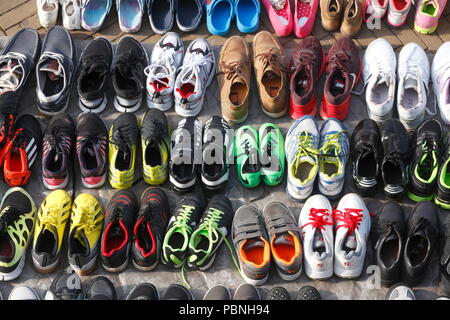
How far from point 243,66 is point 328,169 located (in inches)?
39.4

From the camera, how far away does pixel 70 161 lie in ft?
13.5

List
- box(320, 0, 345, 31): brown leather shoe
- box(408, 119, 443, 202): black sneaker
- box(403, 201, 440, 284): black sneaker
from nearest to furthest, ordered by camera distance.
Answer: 1. box(403, 201, 440, 284): black sneaker
2. box(408, 119, 443, 202): black sneaker
3. box(320, 0, 345, 31): brown leather shoe

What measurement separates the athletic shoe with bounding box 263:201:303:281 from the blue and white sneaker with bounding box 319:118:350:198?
31cm

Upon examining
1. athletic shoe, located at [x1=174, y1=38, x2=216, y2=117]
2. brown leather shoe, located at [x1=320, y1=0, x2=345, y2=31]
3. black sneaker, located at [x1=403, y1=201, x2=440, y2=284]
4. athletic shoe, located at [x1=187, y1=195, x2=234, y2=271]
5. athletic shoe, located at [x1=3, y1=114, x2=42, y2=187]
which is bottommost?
black sneaker, located at [x1=403, y1=201, x2=440, y2=284]

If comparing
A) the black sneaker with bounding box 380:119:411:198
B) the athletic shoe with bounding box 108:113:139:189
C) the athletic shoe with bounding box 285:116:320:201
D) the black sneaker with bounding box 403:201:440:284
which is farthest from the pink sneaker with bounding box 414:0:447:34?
the athletic shoe with bounding box 108:113:139:189

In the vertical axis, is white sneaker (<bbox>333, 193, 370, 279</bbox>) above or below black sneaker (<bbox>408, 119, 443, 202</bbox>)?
below

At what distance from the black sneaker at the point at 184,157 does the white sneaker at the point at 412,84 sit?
1454 mm

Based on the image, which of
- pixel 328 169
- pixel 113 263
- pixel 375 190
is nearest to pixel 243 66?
pixel 328 169

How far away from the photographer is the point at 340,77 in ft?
14.2

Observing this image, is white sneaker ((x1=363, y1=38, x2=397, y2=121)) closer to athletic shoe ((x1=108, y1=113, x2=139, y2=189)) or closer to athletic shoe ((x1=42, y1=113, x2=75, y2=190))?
athletic shoe ((x1=108, y1=113, x2=139, y2=189))

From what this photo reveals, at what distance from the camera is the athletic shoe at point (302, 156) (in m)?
3.92

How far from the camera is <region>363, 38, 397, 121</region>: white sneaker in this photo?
13.8 ft

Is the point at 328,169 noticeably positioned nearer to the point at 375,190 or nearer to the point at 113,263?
the point at 375,190

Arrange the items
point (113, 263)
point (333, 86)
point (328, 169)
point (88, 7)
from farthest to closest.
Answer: point (88, 7) < point (333, 86) < point (328, 169) < point (113, 263)
